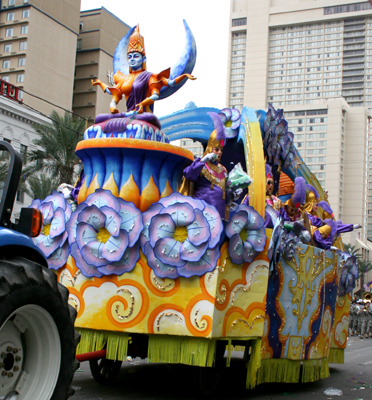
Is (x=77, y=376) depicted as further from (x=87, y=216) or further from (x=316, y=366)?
(x=316, y=366)

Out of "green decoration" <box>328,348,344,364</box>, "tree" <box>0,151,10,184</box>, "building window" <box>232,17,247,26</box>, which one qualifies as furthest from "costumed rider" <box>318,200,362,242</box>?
"building window" <box>232,17,247,26</box>

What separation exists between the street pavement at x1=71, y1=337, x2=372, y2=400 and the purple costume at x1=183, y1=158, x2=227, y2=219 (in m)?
2.19

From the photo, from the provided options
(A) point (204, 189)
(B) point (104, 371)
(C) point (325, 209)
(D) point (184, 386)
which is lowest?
(D) point (184, 386)

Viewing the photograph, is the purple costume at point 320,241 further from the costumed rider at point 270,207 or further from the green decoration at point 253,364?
the green decoration at point 253,364

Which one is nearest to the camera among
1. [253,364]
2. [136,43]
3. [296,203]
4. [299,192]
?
[253,364]

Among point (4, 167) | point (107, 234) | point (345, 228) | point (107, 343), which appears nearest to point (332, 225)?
point (345, 228)

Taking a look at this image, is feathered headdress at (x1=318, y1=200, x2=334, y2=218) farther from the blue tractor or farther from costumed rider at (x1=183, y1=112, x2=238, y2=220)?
the blue tractor

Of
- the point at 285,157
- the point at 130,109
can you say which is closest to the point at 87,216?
the point at 130,109

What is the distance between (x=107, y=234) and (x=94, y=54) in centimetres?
5263

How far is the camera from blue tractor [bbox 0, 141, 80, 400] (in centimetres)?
356

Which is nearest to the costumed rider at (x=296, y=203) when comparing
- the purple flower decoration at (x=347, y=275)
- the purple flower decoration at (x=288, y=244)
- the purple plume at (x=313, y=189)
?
the purple flower decoration at (x=288, y=244)

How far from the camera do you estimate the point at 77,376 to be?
840cm

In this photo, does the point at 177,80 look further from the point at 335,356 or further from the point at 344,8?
the point at 344,8

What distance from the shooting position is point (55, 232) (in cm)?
697
